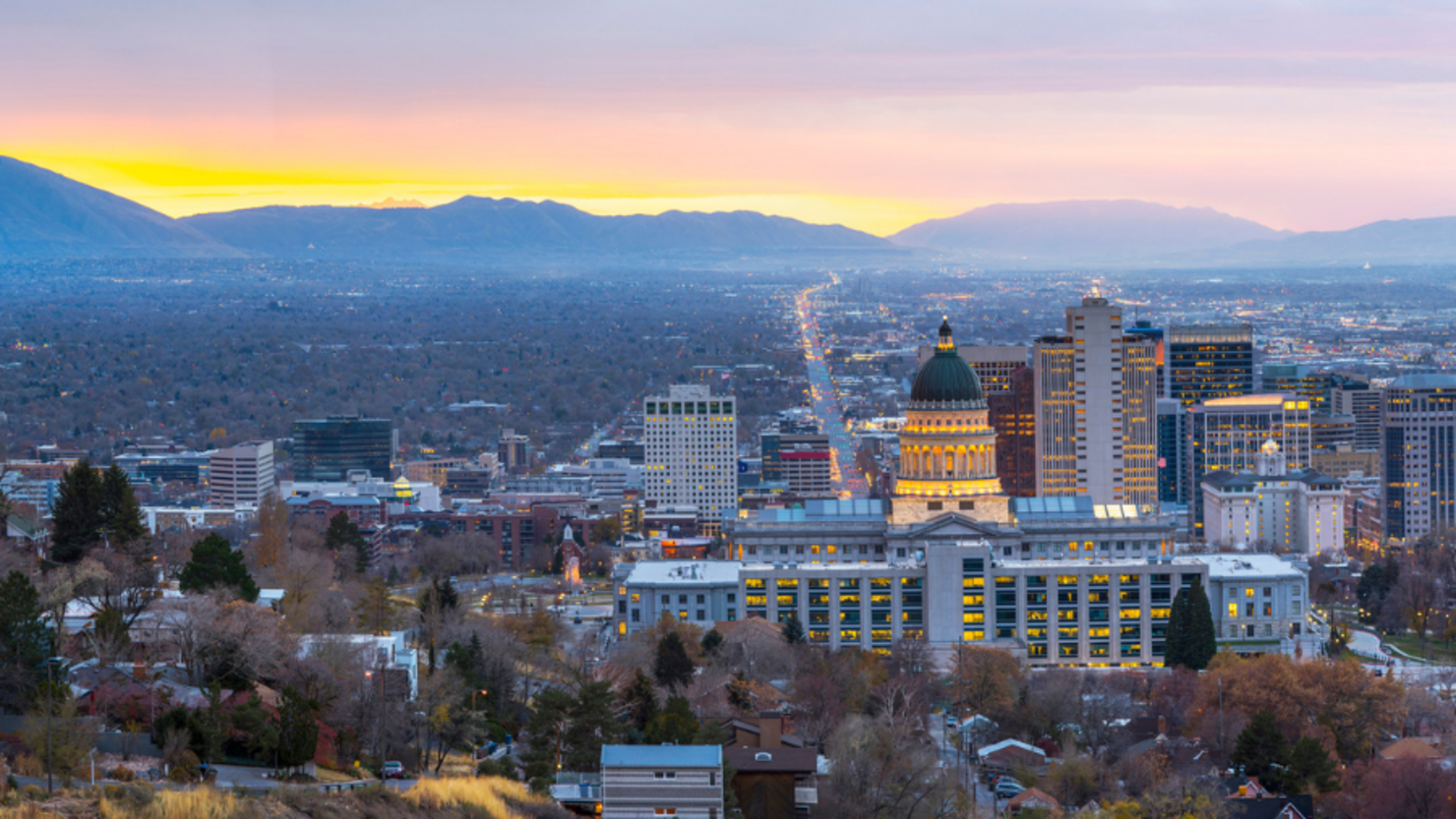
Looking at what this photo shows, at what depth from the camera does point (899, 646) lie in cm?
10119

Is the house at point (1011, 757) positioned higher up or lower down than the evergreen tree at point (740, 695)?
lower down

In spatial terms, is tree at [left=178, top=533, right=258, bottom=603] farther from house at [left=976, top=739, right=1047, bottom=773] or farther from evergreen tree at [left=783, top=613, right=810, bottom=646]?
evergreen tree at [left=783, top=613, right=810, bottom=646]

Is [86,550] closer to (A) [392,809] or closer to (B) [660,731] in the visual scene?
(B) [660,731]

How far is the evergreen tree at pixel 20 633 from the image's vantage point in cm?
5791

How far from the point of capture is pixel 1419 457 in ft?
600

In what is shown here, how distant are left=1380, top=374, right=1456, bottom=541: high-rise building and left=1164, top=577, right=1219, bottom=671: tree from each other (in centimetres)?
8415

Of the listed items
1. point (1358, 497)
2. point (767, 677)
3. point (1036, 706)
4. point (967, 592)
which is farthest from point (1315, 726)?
point (1358, 497)

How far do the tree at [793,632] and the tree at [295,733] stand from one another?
44634 millimetres

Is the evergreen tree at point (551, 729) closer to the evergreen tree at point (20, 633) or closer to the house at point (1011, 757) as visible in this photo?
the evergreen tree at point (20, 633)

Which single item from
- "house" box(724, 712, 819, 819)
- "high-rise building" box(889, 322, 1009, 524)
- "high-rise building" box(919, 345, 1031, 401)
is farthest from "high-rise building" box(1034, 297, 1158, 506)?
"house" box(724, 712, 819, 819)

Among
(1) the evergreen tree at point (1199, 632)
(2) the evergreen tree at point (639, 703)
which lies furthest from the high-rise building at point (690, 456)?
(2) the evergreen tree at point (639, 703)

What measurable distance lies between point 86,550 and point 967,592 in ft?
156

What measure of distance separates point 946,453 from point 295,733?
70472mm

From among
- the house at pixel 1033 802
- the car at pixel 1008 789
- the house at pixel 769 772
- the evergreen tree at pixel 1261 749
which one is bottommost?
the car at pixel 1008 789
